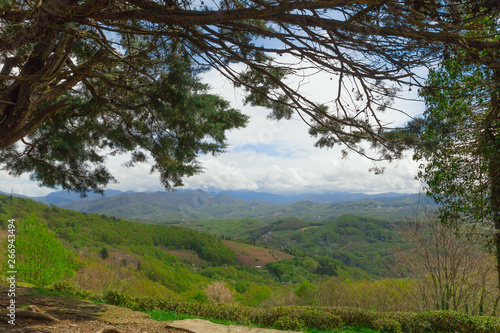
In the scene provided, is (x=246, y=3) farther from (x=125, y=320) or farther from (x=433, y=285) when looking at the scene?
(x=433, y=285)

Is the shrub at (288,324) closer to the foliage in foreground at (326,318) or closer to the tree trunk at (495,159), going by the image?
the foliage in foreground at (326,318)

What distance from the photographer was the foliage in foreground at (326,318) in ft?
20.4

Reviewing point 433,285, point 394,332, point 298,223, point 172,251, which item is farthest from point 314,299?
point 298,223

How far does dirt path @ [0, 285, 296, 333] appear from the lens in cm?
393

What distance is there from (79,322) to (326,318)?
5191 mm

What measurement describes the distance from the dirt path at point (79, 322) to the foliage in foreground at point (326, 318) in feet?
5.84

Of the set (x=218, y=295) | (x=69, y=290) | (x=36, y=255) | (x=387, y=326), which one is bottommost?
(x=218, y=295)

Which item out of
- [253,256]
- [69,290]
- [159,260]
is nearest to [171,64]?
[69,290]

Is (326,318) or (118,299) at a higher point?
(326,318)

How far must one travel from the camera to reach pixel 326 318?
6.59 metres

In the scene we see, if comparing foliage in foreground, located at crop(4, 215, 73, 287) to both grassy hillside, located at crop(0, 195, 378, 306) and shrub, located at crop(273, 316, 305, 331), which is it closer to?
grassy hillside, located at crop(0, 195, 378, 306)

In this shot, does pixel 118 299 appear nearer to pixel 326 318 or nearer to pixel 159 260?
pixel 326 318

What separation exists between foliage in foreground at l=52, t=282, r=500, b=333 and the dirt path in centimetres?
178

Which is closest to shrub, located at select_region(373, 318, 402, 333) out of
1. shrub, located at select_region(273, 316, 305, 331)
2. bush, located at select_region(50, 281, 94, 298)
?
shrub, located at select_region(273, 316, 305, 331)
